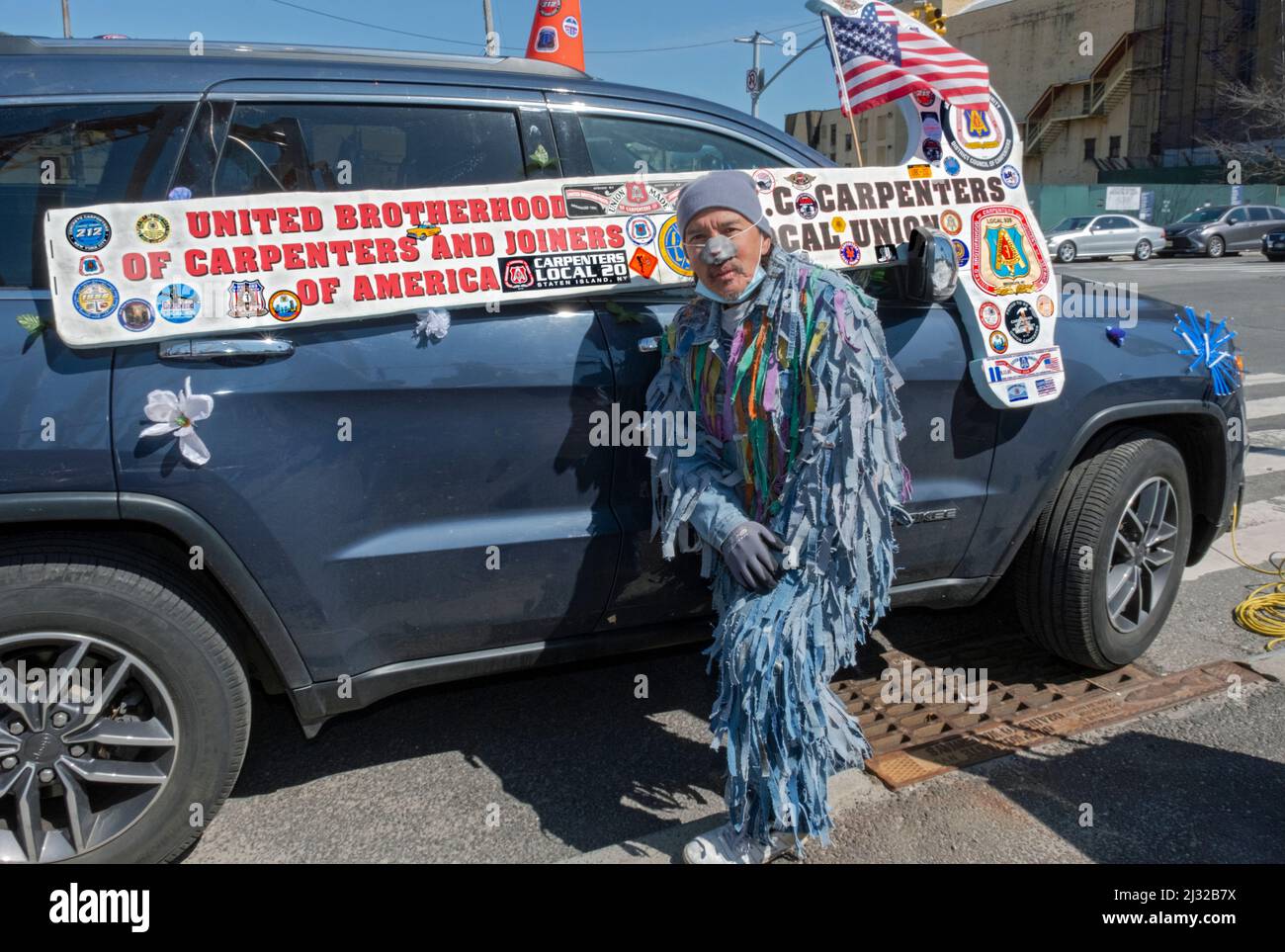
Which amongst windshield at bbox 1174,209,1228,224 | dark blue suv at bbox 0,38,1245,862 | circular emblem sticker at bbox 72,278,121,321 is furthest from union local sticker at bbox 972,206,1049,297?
windshield at bbox 1174,209,1228,224

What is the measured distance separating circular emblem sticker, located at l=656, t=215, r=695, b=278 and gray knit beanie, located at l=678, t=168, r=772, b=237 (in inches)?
16.1

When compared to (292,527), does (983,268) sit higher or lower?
higher

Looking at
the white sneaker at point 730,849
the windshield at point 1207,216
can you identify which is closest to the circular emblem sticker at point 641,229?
the white sneaker at point 730,849

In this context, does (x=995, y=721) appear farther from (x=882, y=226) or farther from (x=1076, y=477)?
(x=882, y=226)

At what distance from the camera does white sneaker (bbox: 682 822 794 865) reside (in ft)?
8.53

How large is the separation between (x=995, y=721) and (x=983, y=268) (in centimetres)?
147

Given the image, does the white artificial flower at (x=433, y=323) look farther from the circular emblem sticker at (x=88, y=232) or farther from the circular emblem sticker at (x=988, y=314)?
the circular emblem sticker at (x=988, y=314)

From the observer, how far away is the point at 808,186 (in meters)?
3.00

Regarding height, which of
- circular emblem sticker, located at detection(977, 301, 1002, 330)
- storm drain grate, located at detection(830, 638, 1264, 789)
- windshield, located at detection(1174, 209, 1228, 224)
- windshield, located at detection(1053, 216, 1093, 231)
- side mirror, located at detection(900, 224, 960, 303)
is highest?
windshield, located at detection(1174, 209, 1228, 224)

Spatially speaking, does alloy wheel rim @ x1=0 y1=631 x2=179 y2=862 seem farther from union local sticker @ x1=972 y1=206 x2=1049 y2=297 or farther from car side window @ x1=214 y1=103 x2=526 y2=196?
union local sticker @ x1=972 y1=206 x2=1049 y2=297

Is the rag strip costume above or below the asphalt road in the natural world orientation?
above

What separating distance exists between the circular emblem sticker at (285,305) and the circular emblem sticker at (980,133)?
197 centimetres

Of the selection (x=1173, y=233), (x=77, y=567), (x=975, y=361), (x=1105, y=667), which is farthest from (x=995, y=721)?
(x=1173, y=233)

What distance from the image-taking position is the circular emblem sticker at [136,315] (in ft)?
7.51
